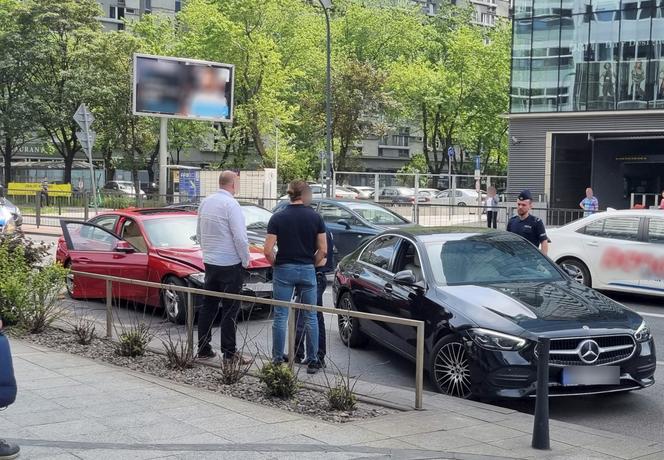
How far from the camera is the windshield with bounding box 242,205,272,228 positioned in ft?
47.7

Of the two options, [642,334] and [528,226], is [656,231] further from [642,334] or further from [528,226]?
[642,334]

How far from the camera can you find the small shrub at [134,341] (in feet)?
27.0

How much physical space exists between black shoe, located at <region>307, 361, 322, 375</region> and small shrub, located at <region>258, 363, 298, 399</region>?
1.40ft

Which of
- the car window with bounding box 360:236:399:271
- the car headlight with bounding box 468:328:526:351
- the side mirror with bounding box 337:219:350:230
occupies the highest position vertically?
the car window with bounding box 360:236:399:271

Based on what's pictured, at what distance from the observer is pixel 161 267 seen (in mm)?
10906

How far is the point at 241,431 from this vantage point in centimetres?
556

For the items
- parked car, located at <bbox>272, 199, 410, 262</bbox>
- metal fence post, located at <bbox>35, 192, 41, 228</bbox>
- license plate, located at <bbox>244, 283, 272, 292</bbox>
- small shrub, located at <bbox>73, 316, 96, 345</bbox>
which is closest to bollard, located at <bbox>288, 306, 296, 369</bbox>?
small shrub, located at <bbox>73, 316, 96, 345</bbox>

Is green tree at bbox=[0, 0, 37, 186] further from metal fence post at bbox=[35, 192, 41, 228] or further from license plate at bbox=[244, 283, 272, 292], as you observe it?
license plate at bbox=[244, 283, 272, 292]

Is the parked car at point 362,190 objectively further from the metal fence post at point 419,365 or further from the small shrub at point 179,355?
the metal fence post at point 419,365

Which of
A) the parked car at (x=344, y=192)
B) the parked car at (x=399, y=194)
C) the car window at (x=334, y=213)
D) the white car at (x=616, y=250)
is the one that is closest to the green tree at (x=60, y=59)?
the parked car at (x=344, y=192)

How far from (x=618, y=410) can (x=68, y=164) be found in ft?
161

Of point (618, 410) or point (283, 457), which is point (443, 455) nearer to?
point (283, 457)

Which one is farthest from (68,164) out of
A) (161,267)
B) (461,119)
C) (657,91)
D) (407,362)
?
(407,362)

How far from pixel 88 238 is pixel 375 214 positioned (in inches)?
243
